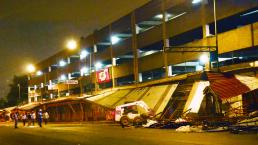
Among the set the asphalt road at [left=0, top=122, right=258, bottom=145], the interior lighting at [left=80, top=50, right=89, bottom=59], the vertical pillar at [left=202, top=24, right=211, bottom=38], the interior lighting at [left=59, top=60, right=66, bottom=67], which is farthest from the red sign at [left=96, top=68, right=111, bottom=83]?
the asphalt road at [left=0, top=122, right=258, bottom=145]

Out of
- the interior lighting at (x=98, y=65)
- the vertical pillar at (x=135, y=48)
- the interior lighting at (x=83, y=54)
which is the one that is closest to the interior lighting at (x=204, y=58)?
the vertical pillar at (x=135, y=48)

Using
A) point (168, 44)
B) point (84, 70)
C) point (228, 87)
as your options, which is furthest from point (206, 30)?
point (84, 70)

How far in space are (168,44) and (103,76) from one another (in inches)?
603

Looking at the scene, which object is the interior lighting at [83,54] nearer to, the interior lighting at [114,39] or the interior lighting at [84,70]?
the interior lighting at [84,70]

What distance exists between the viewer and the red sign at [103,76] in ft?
192

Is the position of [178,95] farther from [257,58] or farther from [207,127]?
[207,127]

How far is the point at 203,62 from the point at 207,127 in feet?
47.7

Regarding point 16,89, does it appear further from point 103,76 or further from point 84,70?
point 103,76

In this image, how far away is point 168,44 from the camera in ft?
152

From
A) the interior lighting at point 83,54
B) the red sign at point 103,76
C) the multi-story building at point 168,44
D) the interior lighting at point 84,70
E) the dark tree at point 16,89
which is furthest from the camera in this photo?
the dark tree at point 16,89

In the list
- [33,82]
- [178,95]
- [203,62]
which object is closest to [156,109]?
[178,95]

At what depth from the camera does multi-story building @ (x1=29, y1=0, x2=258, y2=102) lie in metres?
35.9

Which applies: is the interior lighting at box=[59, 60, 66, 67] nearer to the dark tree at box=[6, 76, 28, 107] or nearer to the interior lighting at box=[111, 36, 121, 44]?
the interior lighting at box=[111, 36, 121, 44]

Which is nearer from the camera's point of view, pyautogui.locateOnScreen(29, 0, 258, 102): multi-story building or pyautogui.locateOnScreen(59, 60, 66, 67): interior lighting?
pyautogui.locateOnScreen(29, 0, 258, 102): multi-story building
